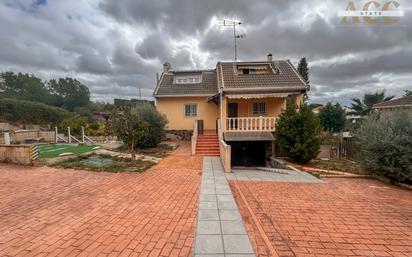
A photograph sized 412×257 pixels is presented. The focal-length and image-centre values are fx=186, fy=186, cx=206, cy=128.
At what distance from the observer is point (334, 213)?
4707 mm

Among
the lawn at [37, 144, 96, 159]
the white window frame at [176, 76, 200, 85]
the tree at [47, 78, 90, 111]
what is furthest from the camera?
the tree at [47, 78, 90, 111]

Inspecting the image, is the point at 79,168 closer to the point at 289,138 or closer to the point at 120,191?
the point at 120,191

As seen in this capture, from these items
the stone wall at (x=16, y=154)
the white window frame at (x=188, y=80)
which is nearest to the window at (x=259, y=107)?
the white window frame at (x=188, y=80)

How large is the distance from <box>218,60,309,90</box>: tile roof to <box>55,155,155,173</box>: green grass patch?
8.02 meters

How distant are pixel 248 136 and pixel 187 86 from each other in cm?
943

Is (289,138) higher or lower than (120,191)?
higher

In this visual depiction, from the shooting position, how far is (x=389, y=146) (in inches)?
293

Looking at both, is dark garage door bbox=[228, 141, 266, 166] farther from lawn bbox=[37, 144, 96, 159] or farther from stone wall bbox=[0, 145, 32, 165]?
stone wall bbox=[0, 145, 32, 165]

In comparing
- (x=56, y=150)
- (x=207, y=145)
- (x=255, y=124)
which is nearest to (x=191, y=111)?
(x=207, y=145)

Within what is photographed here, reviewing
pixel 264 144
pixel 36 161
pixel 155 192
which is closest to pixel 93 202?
pixel 155 192

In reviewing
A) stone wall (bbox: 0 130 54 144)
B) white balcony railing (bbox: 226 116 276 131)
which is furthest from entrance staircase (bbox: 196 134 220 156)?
stone wall (bbox: 0 130 54 144)

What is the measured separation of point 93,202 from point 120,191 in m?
0.93

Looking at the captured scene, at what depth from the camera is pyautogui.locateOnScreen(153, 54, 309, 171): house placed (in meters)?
13.4

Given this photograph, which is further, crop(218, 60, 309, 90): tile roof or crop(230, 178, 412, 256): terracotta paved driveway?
crop(218, 60, 309, 90): tile roof
